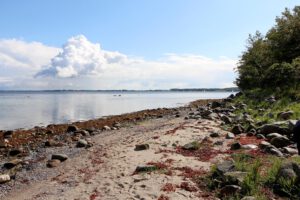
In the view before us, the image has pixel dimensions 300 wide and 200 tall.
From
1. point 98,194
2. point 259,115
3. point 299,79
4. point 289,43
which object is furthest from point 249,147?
point 289,43

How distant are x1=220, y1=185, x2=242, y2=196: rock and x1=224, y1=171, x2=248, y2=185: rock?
1.15ft

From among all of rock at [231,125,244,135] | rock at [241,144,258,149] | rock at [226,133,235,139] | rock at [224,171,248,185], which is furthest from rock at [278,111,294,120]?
rock at [224,171,248,185]

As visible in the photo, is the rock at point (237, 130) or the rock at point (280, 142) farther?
the rock at point (237, 130)

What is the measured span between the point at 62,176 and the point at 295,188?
9.47m

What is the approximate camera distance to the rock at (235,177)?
35.3ft

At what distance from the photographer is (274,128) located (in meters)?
18.5

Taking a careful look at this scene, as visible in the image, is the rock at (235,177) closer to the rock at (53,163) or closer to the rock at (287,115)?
the rock at (53,163)

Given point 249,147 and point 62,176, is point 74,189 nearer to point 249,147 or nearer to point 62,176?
point 62,176

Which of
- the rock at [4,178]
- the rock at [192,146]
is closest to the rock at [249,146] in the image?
the rock at [192,146]

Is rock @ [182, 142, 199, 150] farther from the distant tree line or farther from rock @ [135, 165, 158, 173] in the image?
the distant tree line

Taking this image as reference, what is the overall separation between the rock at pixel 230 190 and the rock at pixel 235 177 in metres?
0.35

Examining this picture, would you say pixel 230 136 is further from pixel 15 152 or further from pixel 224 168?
pixel 15 152

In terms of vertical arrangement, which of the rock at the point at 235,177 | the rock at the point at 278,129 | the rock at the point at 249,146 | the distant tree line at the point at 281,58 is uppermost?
the distant tree line at the point at 281,58

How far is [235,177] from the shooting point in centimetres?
1090
